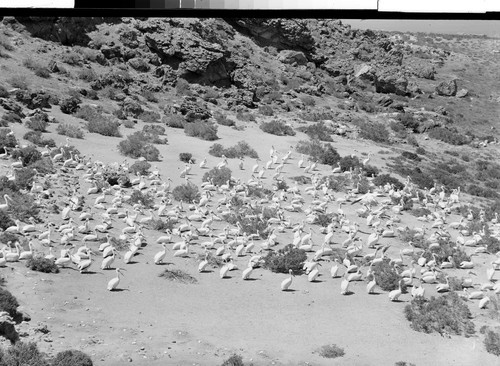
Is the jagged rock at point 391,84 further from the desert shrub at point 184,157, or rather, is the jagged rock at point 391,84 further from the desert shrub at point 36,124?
the desert shrub at point 36,124

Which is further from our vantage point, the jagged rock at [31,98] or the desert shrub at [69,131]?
the jagged rock at [31,98]

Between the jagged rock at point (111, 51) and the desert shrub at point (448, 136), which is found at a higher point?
the jagged rock at point (111, 51)

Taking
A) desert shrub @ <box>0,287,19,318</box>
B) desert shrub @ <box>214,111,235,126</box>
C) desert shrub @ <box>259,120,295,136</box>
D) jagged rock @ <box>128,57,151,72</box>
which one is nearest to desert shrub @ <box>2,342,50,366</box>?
desert shrub @ <box>0,287,19,318</box>

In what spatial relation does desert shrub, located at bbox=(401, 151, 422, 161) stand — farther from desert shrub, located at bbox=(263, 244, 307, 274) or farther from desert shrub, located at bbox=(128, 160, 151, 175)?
desert shrub, located at bbox=(263, 244, 307, 274)

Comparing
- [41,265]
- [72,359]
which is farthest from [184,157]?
[72,359]

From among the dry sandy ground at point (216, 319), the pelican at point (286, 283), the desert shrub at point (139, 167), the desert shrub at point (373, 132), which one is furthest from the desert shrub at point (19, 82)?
the pelican at point (286, 283)

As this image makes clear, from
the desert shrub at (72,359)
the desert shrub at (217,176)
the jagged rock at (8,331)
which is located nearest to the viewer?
the desert shrub at (72,359)
